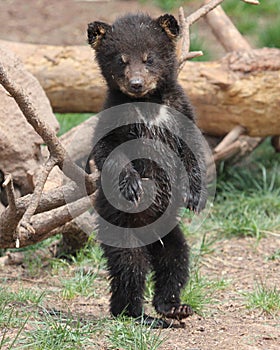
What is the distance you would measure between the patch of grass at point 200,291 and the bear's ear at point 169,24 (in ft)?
5.42

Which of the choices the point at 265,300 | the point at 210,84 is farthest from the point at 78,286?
the point at 210,84

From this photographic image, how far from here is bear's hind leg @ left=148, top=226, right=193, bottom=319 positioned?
461 centimetres

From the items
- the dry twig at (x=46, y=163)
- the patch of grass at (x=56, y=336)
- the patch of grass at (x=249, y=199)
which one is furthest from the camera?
the patch of grass at (x=249, y=199)

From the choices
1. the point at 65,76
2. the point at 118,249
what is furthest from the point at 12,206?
the point at 65,76

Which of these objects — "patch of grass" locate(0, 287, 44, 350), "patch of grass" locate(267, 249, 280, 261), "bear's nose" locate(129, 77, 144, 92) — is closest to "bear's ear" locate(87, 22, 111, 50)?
"bear's nose" locate(129, 77, 144, 92)

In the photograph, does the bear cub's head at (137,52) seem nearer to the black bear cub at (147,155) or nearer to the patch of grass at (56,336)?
the black bear cub at (147,155)

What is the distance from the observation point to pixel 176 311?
14.9 ft

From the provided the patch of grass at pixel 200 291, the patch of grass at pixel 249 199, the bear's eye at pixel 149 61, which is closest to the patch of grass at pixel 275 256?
the patch of grass at pixel 249 199

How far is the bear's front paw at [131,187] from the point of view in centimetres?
425

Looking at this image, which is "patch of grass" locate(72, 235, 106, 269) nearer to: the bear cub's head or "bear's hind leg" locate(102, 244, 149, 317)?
"bear's hind leg" locate(102, 244, 149, 317)

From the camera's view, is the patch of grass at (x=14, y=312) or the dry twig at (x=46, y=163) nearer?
the dry twig at (x=46, y=163)

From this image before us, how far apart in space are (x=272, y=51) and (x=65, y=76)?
1.91 metres

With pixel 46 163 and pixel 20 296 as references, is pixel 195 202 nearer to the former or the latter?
pixel 46 163

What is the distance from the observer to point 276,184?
7.18 metres
